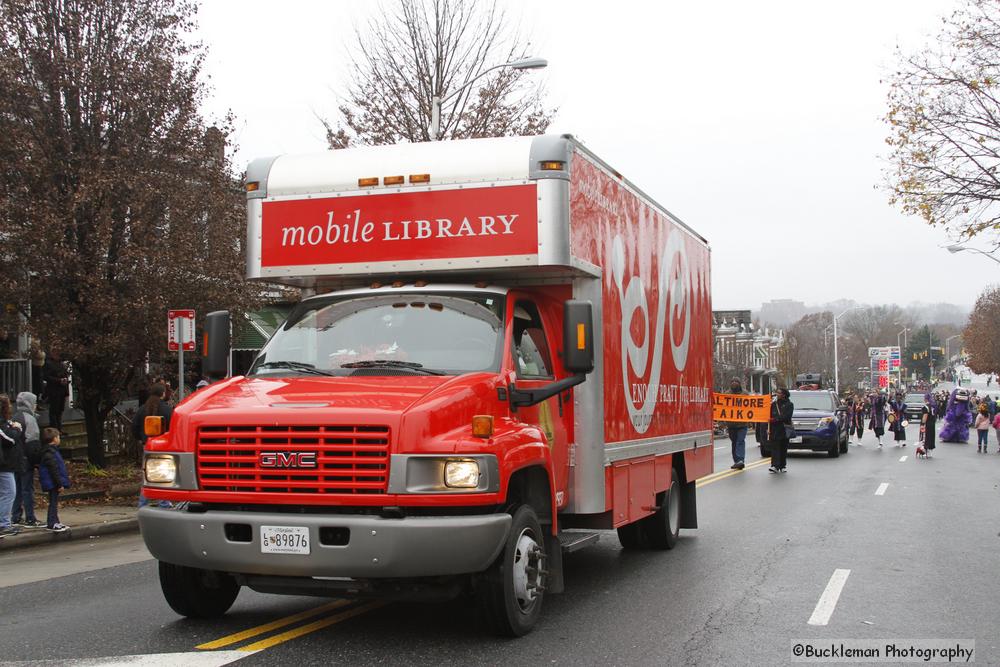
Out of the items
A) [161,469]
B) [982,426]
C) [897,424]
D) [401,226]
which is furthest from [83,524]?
[982,426]

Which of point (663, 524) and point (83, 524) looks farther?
point (83, 524)

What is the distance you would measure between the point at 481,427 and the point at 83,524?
910 cm

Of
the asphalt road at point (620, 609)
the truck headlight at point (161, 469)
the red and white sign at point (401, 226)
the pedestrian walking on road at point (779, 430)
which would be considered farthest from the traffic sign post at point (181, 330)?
the pedestrian walking on road at point (779, 430)

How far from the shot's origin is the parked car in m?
25.9

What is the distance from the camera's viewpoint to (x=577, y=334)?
6.55 metres

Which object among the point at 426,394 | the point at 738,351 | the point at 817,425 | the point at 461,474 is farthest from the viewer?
the point at 738,351

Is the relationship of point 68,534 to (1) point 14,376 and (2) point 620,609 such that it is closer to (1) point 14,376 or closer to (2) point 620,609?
(2) point 620,609

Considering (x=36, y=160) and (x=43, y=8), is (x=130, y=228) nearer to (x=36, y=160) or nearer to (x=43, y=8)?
(x=36, y=160)

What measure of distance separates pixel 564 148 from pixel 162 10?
41.1ft

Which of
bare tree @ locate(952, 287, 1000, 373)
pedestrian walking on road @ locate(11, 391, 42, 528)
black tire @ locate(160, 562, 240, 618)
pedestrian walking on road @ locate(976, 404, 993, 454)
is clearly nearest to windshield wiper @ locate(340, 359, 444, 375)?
black tire @ locate(160, 562, 240, 618)

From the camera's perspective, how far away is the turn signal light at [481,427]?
224 inches

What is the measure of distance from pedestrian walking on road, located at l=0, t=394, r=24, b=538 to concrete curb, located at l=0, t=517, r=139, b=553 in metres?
0.13

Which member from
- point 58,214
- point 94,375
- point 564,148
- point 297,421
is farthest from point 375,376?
point 94,375

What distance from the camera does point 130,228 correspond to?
16484 millimetres
